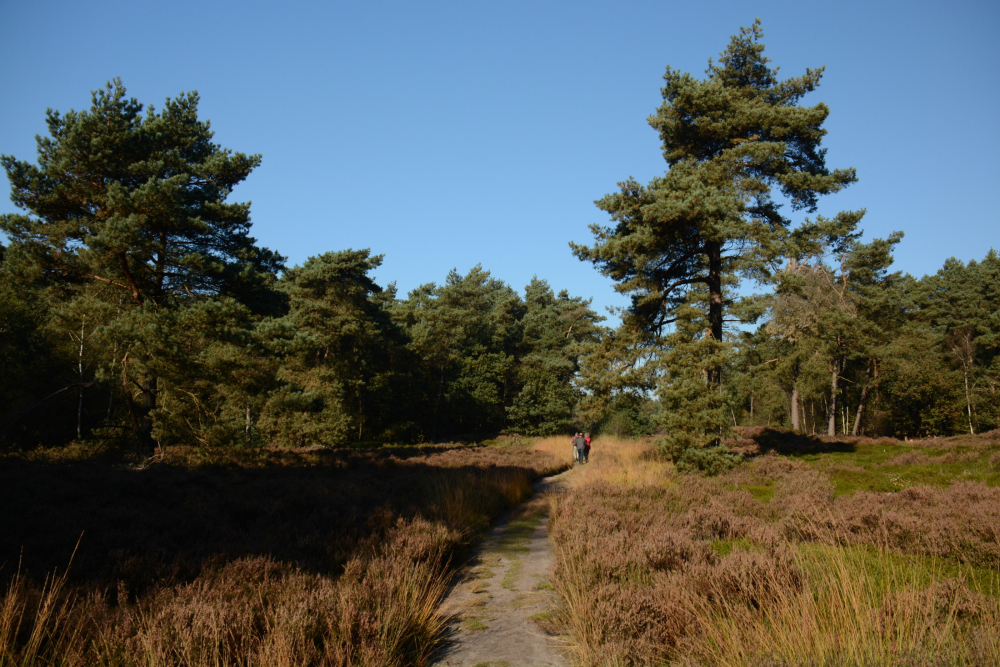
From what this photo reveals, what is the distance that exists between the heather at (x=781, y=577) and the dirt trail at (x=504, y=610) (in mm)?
327

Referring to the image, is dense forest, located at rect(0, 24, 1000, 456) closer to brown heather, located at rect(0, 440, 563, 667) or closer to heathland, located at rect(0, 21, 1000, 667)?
heathland, located at rect(0, 21, 1000, 667)

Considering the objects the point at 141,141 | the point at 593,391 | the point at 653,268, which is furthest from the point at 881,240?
the point at 141,141

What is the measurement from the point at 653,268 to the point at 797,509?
34.0ft

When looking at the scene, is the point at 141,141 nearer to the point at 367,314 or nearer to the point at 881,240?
the point at 367,314

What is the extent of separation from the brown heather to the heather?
1.73 meters

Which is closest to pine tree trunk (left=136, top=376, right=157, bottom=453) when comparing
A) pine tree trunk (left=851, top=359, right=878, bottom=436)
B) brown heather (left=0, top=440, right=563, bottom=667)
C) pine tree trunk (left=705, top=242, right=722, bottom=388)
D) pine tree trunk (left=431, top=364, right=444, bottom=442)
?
brown heather (left=0, top=440, right=563, bottom=667)

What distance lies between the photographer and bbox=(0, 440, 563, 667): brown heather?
351 cm

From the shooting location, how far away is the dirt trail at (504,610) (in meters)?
4.34

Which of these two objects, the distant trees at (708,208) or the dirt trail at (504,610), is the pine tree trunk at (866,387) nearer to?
the distant trees at (708,208)

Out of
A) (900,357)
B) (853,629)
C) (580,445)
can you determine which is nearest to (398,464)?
(580,445)

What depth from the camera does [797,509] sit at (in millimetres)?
7617

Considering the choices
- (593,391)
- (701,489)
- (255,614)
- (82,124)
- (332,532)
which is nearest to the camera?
(255,614)

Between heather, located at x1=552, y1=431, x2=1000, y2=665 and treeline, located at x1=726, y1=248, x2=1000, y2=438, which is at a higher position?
treeline, located at x1=726, y1=248, x2=1000, y2=438

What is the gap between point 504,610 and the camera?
5520 millimetres
